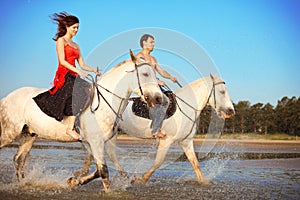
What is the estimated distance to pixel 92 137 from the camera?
23.1 ft

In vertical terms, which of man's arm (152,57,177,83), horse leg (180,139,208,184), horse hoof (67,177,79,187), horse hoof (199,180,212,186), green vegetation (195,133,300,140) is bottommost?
green vegetation (195,133,300,140)

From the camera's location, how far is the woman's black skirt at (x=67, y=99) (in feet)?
23.2

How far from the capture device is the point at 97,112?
23.2 feet

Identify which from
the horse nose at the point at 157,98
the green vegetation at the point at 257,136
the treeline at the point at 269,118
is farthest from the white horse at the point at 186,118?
the treeline at the point at 269,118

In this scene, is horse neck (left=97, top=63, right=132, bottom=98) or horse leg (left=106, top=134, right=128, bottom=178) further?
horse leg (left=106, top=134, right=128, bottom=178)

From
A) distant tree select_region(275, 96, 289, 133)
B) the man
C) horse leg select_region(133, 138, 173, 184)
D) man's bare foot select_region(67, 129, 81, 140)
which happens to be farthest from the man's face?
distant tree select_region(275, 96, 289, 133)

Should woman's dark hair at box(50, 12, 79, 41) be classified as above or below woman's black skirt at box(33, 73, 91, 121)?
above

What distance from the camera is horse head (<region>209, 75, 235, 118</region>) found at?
9.27 meters

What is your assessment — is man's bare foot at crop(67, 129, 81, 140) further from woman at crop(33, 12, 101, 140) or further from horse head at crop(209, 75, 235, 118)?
horse head at crop(209, 75, 235, 118)

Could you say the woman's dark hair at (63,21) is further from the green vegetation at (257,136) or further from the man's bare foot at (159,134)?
the green vegetation at (257,136)

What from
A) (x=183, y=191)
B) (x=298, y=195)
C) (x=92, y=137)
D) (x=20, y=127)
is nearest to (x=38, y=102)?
(x=20, y=127)

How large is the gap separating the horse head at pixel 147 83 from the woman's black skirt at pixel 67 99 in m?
0.99

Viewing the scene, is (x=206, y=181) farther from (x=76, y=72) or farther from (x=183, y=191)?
(x=76, y=72)

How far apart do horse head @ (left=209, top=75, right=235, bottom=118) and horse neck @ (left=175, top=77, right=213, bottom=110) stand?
11 centimetres
